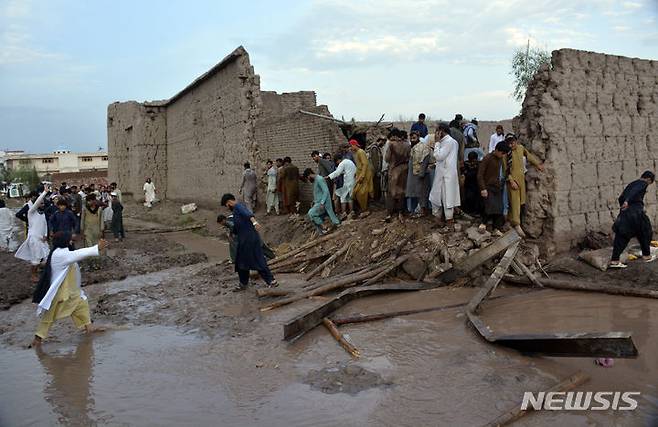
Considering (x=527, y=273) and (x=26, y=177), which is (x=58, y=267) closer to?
(x=527, y=273)

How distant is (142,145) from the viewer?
75.1ft

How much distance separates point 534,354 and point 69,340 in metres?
5.19

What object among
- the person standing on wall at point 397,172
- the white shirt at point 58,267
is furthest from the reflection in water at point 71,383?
the person standing on wall at point 397,172

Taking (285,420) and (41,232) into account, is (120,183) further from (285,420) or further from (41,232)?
(285,420)

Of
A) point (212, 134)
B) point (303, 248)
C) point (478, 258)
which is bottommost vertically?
point (303, 248)

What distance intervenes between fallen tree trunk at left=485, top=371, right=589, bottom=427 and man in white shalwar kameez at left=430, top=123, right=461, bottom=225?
13.3ft

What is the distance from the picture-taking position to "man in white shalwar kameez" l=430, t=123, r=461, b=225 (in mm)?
8133

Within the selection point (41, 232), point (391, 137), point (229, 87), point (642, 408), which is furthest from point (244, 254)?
point (229, 87)

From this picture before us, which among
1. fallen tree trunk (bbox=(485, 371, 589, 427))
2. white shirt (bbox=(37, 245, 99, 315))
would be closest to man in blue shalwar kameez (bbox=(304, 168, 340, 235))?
white shirt (bbox=(37, 245, 99, 315))

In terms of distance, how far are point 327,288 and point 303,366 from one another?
2.38 m

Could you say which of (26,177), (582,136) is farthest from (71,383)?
(26,177)

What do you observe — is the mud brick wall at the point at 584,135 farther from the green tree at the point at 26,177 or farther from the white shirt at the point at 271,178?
the green tree at the point at 26,177

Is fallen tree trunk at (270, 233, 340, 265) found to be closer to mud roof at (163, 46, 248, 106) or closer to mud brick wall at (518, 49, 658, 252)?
mud brick wall at (518, 49, 658, 252)

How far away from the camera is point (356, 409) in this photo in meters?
4.11
